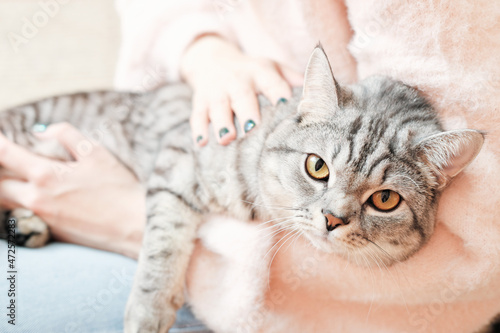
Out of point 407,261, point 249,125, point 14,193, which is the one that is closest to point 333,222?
point 407,261

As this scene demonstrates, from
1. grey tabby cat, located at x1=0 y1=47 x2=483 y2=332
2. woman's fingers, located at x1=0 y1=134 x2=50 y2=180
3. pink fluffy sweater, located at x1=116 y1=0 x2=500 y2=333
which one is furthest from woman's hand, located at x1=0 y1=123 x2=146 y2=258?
pink fluffy sweater, located at x1=116 y1=0 x2=500 y2=333

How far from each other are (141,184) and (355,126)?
734mm

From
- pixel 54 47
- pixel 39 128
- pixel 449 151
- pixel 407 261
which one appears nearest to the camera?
pixel 449 151

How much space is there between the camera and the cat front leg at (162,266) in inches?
33.6

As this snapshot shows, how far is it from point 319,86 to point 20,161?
911 millimetres

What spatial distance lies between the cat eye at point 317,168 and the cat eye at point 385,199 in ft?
0.35

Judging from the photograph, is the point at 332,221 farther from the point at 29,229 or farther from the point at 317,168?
the point at 29,229

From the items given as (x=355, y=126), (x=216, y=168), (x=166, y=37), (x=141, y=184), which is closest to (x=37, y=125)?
(x=141, y=184)

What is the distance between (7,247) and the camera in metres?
0.97

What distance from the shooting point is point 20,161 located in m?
1.11

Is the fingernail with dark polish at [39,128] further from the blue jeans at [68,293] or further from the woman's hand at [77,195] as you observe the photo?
the blue jeans at [68,293]

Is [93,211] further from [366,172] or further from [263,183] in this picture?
[366,172]

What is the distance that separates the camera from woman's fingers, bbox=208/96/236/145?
3.07 ft

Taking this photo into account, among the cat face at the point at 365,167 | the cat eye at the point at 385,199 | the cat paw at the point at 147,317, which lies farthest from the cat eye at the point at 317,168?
the cat paw at the point at 147,317
